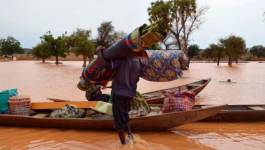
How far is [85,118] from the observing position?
549 centimetres

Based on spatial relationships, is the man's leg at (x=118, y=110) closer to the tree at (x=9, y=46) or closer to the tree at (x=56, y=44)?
the tree at (x=56, y=44)

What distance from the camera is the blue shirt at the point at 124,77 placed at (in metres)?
4.37

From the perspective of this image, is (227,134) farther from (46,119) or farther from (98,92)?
(46,119)

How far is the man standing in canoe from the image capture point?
4.37 metres

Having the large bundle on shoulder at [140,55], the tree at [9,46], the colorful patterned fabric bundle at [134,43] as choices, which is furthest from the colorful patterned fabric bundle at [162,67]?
the tree at [9,46]

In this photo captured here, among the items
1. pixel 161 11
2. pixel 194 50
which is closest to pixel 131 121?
pixel 161 11

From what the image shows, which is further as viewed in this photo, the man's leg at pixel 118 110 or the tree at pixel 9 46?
the tree at pixel 9 46

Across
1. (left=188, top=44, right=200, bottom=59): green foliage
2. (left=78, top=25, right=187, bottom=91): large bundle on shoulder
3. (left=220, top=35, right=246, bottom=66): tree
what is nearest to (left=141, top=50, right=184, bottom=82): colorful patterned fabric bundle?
(left=78, top=25, right=187, bottom=91): large bundle on shoulder

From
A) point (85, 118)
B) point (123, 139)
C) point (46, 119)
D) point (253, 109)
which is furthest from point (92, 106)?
point (253, 109)

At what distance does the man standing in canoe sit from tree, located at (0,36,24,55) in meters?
70.1

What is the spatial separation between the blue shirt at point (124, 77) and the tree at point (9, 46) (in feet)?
230

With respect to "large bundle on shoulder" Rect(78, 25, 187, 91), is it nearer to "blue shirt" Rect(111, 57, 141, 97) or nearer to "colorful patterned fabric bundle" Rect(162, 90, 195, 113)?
"blue shirt" Rect(111, 57, 141, 97)

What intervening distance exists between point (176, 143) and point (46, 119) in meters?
2.22

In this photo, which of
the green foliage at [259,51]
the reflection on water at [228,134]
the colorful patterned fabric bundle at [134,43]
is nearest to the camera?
the colorful patterned fabric bundle at [134,43]
